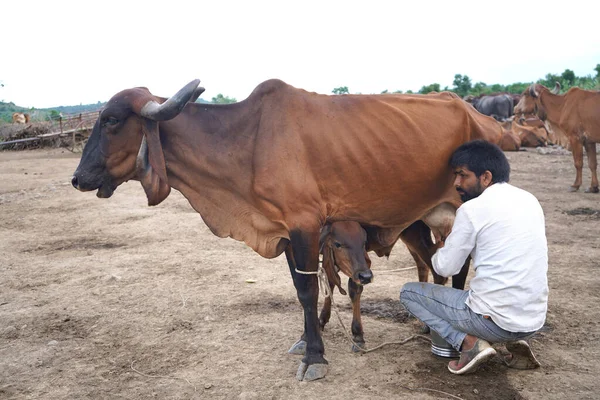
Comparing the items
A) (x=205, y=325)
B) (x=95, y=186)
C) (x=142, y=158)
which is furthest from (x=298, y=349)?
(x=95, y=186)

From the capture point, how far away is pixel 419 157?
4.64 meters

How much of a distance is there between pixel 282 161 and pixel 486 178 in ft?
4.87

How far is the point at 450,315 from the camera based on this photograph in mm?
4211

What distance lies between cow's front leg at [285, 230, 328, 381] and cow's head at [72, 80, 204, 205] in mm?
1143

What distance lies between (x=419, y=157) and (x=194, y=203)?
185 cm

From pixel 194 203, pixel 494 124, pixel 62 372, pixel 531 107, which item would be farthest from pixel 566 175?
pixel 62 372

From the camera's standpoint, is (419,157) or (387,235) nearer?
(419,157)

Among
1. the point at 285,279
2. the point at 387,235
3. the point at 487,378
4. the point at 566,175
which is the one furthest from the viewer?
the point at 566,175

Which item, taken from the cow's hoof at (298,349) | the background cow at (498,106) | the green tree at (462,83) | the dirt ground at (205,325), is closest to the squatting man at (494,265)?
the dirt ground at (205,325)

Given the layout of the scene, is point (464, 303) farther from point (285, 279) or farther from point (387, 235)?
point (285, 279)

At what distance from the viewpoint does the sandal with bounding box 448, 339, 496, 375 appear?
13.0 ft

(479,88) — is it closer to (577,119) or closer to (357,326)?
(577,119)

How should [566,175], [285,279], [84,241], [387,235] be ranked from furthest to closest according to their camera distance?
1. [566,175]
2. [84,241]
3. [285,279]
4. [387,235]

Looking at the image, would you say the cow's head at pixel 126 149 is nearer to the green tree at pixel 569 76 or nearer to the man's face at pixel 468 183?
the man's face at pixel 468 183
